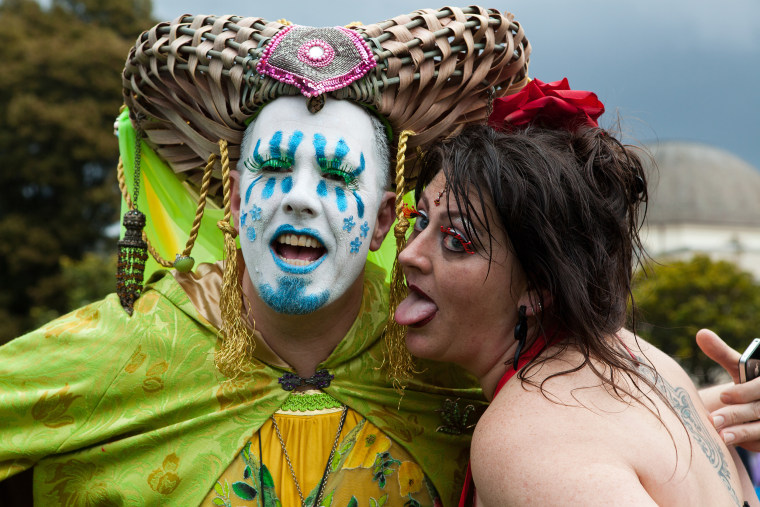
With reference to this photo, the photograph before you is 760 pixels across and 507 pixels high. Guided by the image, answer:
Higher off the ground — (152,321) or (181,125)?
(181,125)

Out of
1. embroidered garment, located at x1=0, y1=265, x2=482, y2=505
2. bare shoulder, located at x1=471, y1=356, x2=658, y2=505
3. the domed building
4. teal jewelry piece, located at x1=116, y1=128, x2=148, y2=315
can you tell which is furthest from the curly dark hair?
the domed building

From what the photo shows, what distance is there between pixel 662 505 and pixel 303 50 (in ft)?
5.80

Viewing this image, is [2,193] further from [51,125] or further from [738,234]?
[738,234]

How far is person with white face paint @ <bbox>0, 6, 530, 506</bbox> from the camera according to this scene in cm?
271

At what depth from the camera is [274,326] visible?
2.91 m

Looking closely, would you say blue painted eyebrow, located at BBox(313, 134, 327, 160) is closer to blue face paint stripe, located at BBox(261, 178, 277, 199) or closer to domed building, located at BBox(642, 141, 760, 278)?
blue face paint stripe, located at BBox(261, 178, 277, 199)

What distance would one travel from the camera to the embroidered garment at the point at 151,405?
269cm

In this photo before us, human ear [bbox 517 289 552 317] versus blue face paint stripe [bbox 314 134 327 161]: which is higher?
blue face paint stripe [bbox 314 134 327 161]

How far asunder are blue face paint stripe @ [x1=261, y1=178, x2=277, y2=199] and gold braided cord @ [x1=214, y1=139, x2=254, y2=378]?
0.21 meters

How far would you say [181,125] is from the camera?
303 centimetres

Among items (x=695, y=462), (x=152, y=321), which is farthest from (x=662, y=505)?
(x=152, y=321)

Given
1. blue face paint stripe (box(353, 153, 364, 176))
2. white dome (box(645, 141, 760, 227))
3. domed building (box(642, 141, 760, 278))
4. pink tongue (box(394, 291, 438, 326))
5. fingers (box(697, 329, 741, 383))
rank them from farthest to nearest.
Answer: white dome (box(645, 141, 760, 227)) < domed building (box(642, 141, 760, 278)) < fingers (box(697, 329, 741, 383)) < blue face paint stripe (box(353, 153, 364, 176)) < pink tongue (box(394, 291, 438, 326))

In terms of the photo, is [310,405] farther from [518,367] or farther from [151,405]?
[518,367]

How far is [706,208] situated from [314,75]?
72.5 ft
